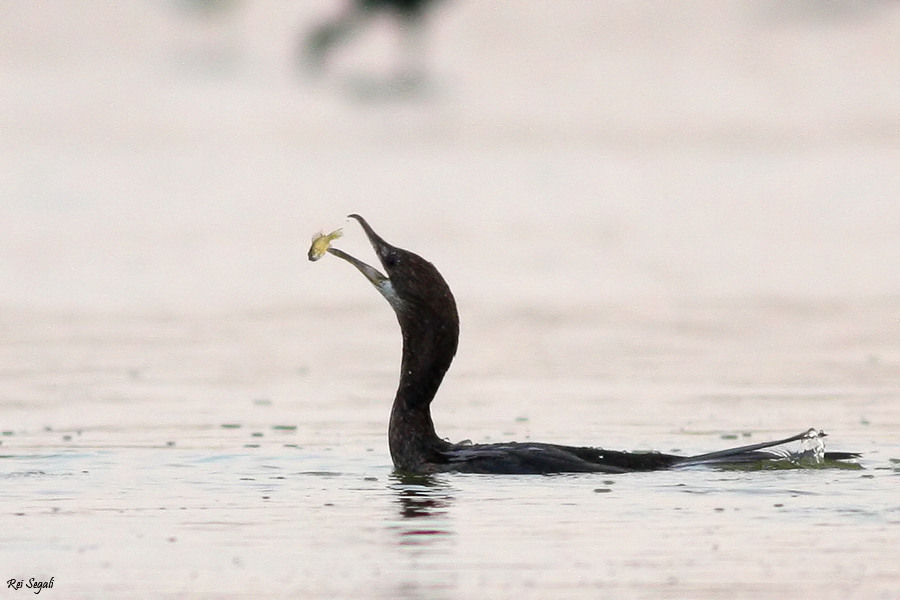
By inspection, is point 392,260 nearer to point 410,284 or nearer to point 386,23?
point 410,284

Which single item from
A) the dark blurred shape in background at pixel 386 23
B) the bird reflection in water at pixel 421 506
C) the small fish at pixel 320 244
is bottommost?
the bird reflection in water at pixel 421 506

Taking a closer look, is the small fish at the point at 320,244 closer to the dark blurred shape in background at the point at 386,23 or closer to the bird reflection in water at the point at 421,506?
the bird reflection in water at the point at 421,506

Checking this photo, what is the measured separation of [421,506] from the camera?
1102 centimetres

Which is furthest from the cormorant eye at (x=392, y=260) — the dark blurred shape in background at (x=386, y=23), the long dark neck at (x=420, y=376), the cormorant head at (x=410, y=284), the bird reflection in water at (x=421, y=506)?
the dark blurred shape in background at (x=386, y=23)

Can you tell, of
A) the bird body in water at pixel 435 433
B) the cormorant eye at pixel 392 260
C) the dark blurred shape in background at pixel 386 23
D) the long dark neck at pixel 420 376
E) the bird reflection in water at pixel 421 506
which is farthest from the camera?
the dark blurred shape in background at pixel 386 23

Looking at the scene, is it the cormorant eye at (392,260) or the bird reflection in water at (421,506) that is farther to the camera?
the cormorant eye at (392,260)

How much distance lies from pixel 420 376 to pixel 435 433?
0.30m

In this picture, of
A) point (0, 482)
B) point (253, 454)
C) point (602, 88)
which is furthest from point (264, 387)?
point (602, 88)

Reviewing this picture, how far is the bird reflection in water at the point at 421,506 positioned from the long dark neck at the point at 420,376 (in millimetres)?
231

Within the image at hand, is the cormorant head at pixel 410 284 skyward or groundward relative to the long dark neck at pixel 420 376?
skyward

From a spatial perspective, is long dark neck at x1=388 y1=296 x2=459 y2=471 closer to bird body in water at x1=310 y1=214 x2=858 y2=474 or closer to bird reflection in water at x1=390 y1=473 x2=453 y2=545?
bird body in water at x1=310 y1=214 x2=858 y2=474

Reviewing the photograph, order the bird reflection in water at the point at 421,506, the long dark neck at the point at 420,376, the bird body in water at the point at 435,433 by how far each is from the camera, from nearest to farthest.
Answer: the bird reflection in water at the point at 421,506
the bird body in water at the point at 435,433
the long dark neck at the point at 420,376

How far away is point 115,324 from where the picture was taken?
1975 centimetres

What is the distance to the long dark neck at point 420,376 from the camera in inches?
487
